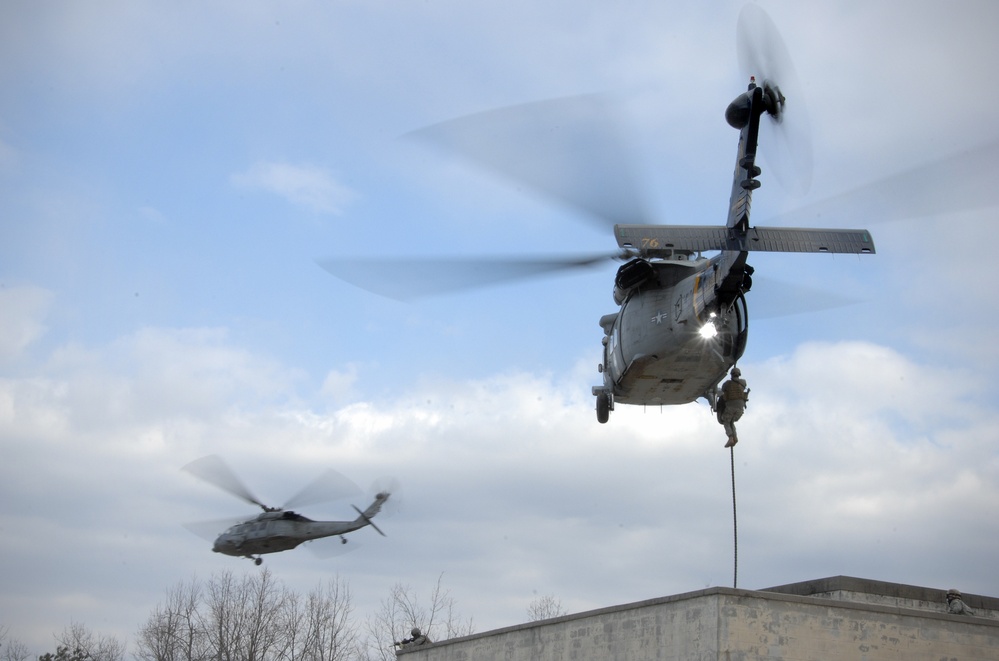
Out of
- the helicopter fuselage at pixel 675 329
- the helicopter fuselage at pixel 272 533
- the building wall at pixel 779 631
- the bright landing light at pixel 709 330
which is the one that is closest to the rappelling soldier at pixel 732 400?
the helicopter fuselage at pixel 675 329

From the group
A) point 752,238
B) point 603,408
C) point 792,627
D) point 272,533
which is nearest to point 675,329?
point 752,238

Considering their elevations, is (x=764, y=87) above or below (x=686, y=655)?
above

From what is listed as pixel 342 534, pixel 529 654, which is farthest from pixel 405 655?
pixel 529 654

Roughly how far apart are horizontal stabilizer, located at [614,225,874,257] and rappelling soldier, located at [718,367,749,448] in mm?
2966

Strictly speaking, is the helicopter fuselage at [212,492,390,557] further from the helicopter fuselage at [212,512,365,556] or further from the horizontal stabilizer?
the horizontal stabilizer

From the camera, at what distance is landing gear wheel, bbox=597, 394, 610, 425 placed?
1909cm

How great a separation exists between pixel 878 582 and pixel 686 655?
19.6 feet

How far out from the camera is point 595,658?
22469mm

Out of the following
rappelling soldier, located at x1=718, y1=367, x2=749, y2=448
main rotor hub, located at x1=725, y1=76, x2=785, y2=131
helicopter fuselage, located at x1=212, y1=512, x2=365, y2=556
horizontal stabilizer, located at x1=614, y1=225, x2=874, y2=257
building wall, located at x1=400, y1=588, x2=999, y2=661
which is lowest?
building wall, located at x1=400, y1=588, x2=999, y2=661

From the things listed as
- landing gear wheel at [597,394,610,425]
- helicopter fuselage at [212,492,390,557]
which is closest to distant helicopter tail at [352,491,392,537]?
helicopter fuselage at [212,492,390,557]

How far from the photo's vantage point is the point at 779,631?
19.4 metres

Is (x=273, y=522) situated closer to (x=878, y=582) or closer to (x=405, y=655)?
(x=405, y=655)

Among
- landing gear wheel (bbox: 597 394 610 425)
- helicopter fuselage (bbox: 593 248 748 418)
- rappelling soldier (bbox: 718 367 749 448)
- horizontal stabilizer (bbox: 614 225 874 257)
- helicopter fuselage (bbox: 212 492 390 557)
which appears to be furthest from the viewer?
helicopter fuselage (bbox: 212 492 390 557)

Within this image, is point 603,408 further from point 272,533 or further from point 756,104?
point 272,533
